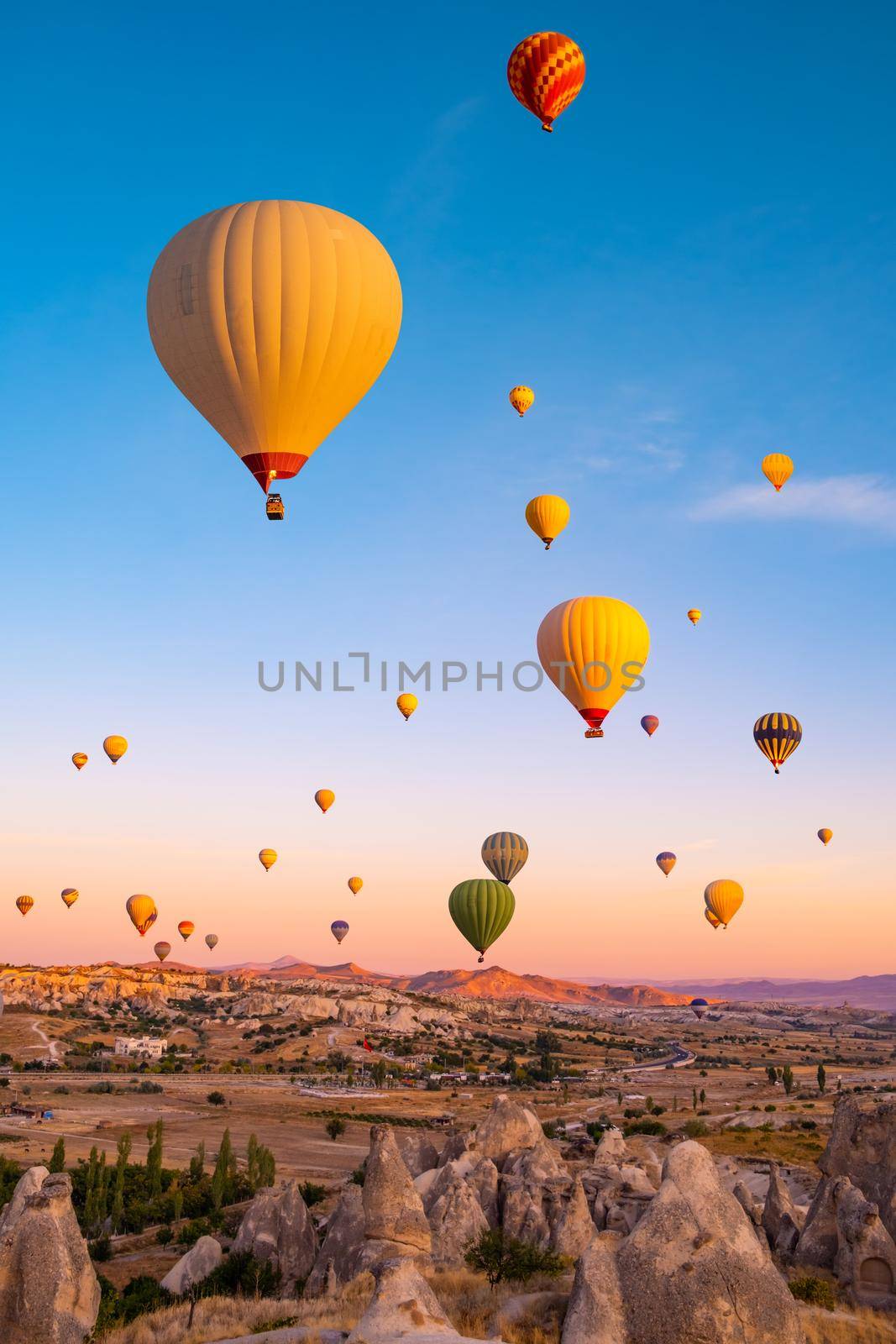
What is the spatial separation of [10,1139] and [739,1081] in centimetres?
6648

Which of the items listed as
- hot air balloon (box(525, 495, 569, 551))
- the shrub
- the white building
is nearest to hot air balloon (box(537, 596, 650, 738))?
hot air balloon (box(525, 495, 569, 551))

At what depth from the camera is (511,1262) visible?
2322 cm

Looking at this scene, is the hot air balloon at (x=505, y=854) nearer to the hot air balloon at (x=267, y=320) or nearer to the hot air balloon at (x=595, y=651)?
the hot air balloon at (x=595, y=651)

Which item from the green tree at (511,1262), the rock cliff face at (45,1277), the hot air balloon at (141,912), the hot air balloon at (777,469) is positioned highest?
the hot air balloon at (777,469)

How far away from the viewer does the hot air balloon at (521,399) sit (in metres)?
56.9

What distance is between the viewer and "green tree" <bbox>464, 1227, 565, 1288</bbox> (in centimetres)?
2275

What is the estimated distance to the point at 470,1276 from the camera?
77.1ft

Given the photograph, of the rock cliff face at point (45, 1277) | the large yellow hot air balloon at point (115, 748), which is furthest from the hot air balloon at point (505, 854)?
the rock cliff face at point (45, 1277)

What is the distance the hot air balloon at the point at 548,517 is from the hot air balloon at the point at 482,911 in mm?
18849

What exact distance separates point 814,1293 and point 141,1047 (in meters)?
94.3

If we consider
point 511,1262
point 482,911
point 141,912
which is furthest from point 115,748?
point 511,1262

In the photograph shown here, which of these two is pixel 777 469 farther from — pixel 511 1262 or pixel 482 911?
pixel 511 1262

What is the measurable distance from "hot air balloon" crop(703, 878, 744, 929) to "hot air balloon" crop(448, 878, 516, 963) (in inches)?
1125

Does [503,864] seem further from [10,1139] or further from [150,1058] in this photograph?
[150,1058]
